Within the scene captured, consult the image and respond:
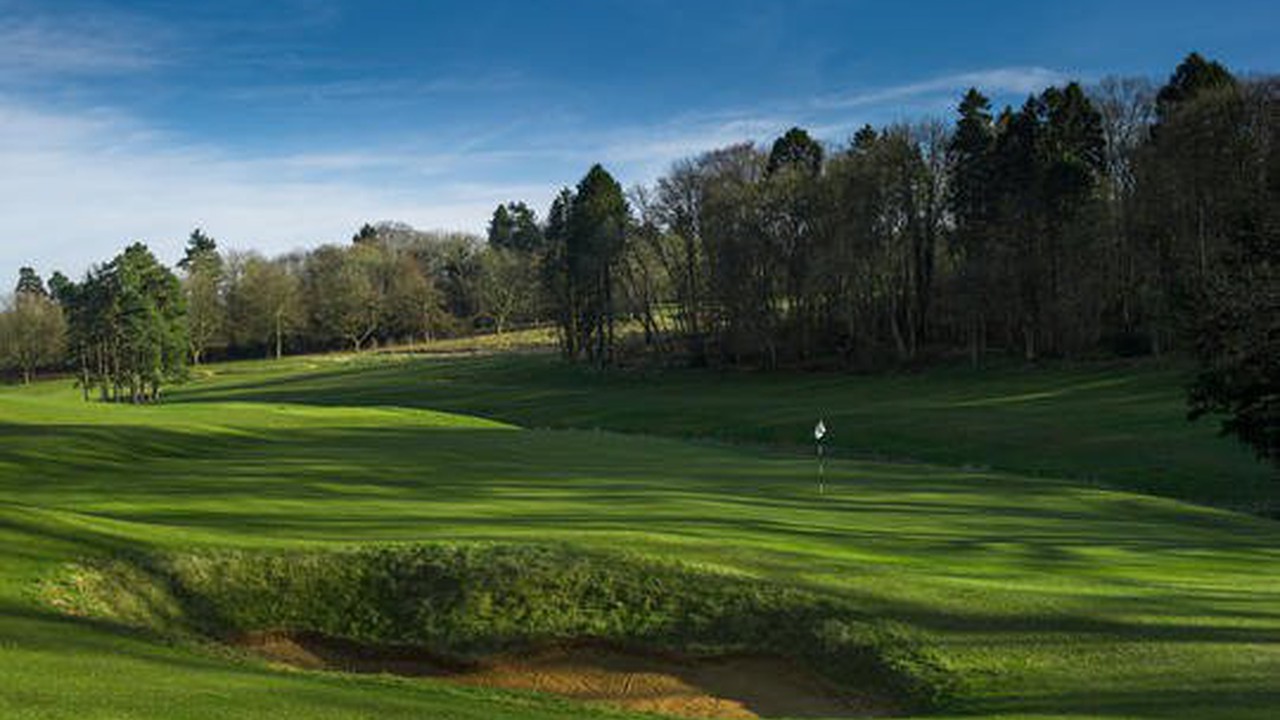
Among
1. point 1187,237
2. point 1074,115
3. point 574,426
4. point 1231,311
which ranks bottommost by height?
point 574,426

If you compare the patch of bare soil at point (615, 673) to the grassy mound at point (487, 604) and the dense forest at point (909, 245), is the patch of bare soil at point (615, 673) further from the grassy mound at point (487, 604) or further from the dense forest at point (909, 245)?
A: the dense forest at point (909, 245)

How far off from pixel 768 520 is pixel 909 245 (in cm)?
6443

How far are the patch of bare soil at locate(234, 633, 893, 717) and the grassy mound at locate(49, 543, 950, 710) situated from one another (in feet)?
0.60

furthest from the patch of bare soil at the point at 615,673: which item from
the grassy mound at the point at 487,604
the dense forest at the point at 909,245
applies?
the dense forest at the point at 909,245

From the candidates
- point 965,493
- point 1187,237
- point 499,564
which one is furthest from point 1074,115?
point 499,564

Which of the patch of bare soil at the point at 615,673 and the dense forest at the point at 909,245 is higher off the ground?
the dense forest at the point at 909,245

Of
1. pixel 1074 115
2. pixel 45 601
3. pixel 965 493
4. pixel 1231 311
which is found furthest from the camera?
pixel 1074 115

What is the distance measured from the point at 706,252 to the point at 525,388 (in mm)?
20155

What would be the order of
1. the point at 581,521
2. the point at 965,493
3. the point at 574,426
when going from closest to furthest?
the point at 581,521 → the point at 965,493 → the point at 574,426

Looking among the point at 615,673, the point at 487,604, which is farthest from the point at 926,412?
the point at 615,673

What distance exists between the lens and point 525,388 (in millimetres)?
89250

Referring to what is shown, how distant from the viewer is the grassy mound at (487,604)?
47.8 feet

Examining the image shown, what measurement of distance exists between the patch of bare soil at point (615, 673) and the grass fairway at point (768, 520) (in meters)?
1.52

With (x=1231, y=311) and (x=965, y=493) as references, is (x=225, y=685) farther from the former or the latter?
(x=965, y=493)
